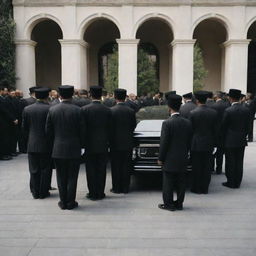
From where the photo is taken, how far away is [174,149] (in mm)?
6156

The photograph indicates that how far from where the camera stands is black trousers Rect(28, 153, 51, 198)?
23.1ft

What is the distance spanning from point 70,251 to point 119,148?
2955 millimetres

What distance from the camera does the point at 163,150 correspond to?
6129mm

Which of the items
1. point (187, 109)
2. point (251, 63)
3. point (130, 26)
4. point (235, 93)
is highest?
point (130, 26)

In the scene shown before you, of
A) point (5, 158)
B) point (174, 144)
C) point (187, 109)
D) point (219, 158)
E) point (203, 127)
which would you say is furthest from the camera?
point (5, 158)

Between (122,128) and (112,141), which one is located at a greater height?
(122,128)

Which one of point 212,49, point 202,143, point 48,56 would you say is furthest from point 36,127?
point 212,49

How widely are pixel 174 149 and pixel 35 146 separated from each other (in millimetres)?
2588

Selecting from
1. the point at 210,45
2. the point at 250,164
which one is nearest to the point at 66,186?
the point at 250,164

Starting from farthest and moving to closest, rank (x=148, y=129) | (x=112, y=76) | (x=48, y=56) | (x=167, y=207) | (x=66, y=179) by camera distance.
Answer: (x=48, y=56) → (x=112, y=76) → (x=148, y=129) → (x=66, y=179) → (x=167, y=207)

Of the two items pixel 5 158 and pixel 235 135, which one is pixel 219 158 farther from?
pixel 5 158

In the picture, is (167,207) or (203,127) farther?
(203,127)

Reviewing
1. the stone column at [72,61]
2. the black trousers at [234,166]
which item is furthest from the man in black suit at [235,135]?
the stone column at [72,61]

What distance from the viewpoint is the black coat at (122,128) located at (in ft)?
23.9
